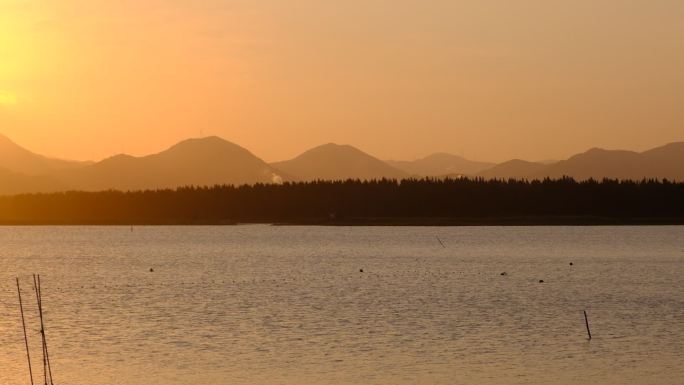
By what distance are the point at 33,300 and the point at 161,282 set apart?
66.2 feet

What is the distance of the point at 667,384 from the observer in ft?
121

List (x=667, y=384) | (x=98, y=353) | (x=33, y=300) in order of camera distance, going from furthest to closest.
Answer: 1. (x=33, y=300)
2. (x=98, y=353)
3. (x=667, y=384)

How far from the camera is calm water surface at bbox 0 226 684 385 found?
1556 inches

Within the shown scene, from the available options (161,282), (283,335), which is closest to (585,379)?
(283,335)

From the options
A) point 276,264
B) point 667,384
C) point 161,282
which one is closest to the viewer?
point 667,384

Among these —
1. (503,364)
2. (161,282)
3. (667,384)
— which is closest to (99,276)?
(161,282)

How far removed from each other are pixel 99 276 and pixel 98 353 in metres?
54.5

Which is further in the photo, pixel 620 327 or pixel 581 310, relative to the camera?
pixel 581 310

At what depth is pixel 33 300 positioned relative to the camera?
68.0 metres

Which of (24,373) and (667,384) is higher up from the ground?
(24,373)

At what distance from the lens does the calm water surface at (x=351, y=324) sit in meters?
39.5

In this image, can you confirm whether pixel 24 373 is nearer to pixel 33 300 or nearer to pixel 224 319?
pixel 224 319

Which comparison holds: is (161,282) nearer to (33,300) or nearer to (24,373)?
(33,300)

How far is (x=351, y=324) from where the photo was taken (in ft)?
176
